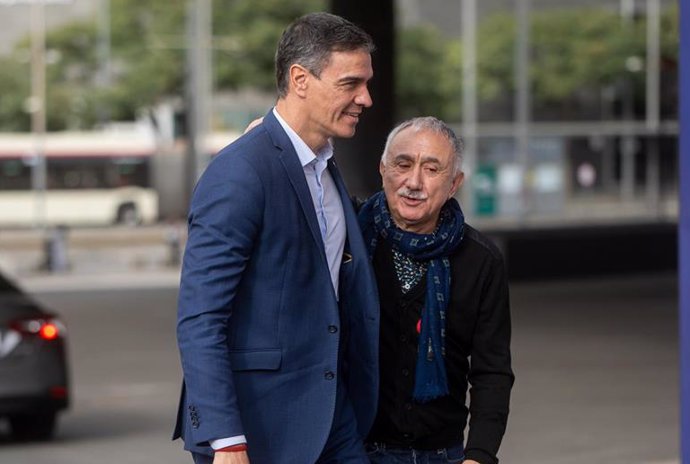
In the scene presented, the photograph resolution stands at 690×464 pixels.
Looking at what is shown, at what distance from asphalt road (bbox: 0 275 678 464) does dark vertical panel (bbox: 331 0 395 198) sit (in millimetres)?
2827

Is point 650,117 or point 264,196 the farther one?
point 650,117

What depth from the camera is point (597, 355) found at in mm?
17922

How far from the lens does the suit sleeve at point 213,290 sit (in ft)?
11.5

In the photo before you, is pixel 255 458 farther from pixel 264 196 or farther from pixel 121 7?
pixel 121 7

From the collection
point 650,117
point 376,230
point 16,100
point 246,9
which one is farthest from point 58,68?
point 376,230

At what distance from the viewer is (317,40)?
11.9 feet

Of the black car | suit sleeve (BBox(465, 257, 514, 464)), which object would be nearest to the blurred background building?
the black car

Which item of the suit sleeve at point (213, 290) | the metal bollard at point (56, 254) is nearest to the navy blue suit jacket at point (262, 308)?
the suit sleeve at point (213, 290)

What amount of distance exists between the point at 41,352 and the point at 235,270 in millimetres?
8070

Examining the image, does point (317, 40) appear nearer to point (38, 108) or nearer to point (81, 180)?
point (38, 108)

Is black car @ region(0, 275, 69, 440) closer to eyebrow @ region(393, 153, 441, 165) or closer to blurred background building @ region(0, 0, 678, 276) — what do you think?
eyebrow @ region(393, 153, 441, 165)

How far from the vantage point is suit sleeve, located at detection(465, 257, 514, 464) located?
3949 mm

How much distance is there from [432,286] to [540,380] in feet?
39.4

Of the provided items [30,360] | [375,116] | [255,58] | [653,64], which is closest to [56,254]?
[375,116]
